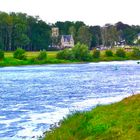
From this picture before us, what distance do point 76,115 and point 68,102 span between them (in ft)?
65.7

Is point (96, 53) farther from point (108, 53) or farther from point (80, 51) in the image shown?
point (108, 53)

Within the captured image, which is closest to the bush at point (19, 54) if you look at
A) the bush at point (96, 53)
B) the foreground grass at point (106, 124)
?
the bush at point (96, 53)

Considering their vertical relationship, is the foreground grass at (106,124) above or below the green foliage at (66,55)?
above

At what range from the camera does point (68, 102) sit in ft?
157

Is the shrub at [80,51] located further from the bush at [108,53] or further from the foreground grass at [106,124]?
the foreground grass at [106,124]

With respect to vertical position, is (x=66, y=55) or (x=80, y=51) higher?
(x=80, y=51)

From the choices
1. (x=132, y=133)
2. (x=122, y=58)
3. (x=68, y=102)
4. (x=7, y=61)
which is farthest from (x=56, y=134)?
(x=122, y=58)

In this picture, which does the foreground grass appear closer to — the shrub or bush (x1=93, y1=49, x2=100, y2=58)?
the shrub

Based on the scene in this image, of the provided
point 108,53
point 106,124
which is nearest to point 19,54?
point 108,53

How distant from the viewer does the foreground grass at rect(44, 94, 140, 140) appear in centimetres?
2070

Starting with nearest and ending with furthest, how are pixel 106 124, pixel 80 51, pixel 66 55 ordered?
pixel 106 124 → pixel 80 51 → pixel 66 55

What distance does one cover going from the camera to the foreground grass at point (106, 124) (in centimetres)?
2070

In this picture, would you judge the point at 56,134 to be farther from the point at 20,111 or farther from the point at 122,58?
the point at 122,58

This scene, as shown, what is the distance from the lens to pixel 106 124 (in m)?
22.6
